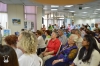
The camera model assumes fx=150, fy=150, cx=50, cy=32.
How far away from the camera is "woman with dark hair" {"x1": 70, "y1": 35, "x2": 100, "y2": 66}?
2855 millimetres

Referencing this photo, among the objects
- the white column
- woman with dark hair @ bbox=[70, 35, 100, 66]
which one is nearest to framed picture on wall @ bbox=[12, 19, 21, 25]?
the white column

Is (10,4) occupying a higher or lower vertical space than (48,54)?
higher

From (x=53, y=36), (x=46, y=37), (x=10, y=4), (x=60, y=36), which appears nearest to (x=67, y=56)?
(x=53, y=36)

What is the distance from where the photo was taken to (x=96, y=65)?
2.84 m

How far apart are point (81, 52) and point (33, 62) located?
4.15 feet

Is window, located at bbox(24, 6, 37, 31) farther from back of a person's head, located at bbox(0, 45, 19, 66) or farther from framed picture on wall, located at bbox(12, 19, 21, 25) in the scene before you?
back of a person's head, located at bbox(0, 45, 19, 66)

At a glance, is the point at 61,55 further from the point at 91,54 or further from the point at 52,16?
the point at 52,16

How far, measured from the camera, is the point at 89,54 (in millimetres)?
2910

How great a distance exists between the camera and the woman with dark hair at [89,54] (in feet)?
9.37

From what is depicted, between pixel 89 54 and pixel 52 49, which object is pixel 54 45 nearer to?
pixel 52 49

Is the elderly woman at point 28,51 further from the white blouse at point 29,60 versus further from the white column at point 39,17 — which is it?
the white column at point 39,17

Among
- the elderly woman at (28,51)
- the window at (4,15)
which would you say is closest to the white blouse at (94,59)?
the elderly woman at (28,51)

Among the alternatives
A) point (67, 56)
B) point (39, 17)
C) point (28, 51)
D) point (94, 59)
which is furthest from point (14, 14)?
point (28, 51)

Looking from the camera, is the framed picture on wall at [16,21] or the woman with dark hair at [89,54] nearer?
the woman with dark hair at [89,54]
